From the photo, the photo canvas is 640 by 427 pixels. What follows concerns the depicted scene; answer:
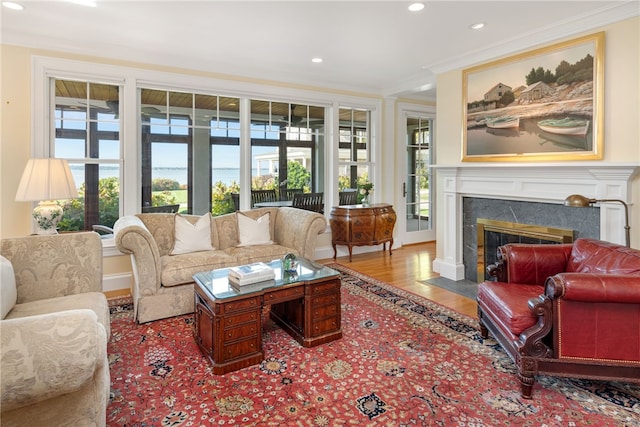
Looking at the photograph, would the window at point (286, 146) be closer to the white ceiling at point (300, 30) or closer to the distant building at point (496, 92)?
the white ceiling at point (300, 30)

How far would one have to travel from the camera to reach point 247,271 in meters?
2.72

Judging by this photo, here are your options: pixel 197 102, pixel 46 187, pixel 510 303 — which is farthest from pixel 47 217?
pixel 510 303

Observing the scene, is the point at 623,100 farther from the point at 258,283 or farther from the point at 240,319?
the point at 240,319

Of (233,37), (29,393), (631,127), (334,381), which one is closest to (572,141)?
(631,127)

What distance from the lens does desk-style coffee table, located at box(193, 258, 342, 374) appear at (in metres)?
2.37

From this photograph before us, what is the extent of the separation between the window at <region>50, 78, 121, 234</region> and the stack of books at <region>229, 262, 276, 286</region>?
2.32 m

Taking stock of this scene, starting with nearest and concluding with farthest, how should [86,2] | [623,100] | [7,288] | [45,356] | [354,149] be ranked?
[45,356]
[7,288]
[86,2]
[623,100]
[354,149]

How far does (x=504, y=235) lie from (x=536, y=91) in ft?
5.02

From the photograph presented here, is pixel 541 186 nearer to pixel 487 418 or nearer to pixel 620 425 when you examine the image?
pixel 620 425

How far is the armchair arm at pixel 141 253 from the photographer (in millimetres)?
3045

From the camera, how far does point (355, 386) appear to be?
87.1 inches

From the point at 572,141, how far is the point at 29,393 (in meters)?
4.09

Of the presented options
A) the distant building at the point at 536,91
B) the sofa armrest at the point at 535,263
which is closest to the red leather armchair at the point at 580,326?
the sofa armrest at the point at 535,263

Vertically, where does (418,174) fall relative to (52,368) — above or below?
above
